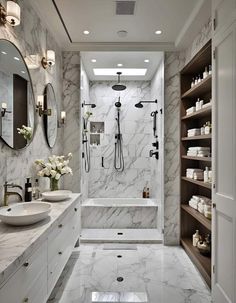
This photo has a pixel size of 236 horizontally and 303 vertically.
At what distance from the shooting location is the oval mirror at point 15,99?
6.81 ft

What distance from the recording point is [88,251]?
348 centimetres

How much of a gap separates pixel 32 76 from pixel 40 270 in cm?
198

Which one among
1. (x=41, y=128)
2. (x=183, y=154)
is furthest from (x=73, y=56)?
(x=183, y=154)

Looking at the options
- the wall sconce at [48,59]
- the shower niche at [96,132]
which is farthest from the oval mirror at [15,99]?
the shower niche at [96,132]

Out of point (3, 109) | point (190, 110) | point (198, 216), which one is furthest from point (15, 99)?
point (198, 216)

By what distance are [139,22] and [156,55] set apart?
0.92 meters

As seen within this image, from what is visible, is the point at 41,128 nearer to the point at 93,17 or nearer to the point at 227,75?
the point at 93,17

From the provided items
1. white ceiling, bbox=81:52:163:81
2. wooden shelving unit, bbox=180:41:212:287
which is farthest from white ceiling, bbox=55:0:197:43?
wooden shelving unit, bbox=180:41:212:287

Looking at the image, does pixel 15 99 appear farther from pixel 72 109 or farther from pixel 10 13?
pixel 72 109

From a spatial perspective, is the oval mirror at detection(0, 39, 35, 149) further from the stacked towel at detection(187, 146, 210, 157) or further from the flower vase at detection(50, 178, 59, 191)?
the stacked towel at detection(187, 146, 210, 157)

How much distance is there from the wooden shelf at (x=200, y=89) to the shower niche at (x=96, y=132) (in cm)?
221

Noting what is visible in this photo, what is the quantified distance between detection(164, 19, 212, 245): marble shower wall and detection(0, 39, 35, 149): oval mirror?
2096 mm

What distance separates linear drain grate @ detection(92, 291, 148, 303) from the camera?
90.9 inches

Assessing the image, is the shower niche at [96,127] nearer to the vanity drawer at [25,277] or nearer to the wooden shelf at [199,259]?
the wooden shelf at [199,259]
